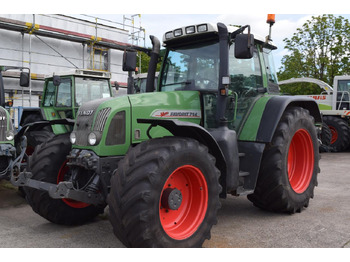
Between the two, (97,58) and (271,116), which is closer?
(271,116)

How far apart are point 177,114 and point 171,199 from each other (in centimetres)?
117

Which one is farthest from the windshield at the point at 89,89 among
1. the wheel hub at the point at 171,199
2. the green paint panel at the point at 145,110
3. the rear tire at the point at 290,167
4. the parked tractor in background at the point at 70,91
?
the wheel hub at the point at 171,199

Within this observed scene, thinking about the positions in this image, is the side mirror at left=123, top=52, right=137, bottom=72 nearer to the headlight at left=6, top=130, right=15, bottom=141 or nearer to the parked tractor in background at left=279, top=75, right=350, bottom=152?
the headlight at left=6, top=130, right=15, bottom=141

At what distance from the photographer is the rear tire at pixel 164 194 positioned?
10.2 feet

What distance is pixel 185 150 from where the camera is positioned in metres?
3.48

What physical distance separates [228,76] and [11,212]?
3549 millimetres

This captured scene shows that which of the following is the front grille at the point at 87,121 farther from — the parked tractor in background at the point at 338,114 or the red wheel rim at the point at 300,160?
the parked tractor in background at the point at 338,114

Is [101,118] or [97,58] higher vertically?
[97,58]

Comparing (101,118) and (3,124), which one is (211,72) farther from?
(3,124)

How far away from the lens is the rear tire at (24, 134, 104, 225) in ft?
14.1

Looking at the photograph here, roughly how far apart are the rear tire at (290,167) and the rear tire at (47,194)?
2.07 m

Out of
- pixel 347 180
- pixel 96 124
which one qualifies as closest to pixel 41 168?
pixel 96 124

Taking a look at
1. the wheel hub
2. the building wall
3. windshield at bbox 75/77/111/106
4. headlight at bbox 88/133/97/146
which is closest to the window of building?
the building wall

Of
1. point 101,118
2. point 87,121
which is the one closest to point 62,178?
point 87,121
